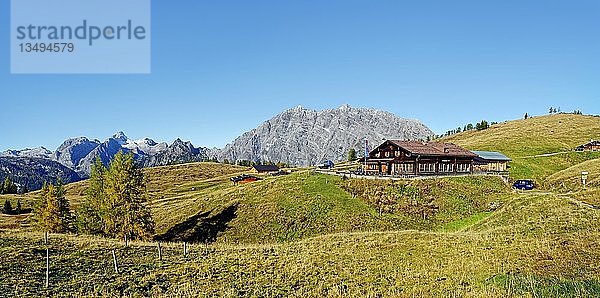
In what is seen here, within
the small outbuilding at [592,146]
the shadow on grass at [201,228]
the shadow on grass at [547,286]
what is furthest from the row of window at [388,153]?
the small outbuilding at [592,146]

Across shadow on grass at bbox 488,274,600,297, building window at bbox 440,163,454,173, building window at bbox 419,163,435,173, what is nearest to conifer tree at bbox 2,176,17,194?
building window at bbox 419,163,435,173

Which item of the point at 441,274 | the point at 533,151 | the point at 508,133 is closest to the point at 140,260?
the point at 441,274

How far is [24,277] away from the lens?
28.2 m

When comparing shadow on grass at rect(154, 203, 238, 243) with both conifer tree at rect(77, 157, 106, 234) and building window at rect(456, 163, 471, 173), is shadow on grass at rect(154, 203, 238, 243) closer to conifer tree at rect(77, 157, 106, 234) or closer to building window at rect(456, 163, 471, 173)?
conifer tree at rect(77, 157, 106, 234)

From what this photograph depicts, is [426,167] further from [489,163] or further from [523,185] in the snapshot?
[489,163]

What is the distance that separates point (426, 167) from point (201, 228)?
154 ft

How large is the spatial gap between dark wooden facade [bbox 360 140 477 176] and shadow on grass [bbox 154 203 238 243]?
2954 cm

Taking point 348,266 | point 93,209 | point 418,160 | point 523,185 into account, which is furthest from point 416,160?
point 93,209

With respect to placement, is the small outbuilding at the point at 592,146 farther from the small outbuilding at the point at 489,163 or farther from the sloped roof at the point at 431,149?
the sloped roof at the point at 431,149

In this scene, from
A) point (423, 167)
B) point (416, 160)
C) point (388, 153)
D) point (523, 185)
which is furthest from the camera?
point (388, 153)

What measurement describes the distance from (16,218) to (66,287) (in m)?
101

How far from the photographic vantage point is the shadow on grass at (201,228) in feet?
210

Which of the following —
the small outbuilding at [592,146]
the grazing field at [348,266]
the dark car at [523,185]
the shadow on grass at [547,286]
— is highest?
the small outbuilding at [592,146]

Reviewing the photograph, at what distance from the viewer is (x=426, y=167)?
88.6 meters
